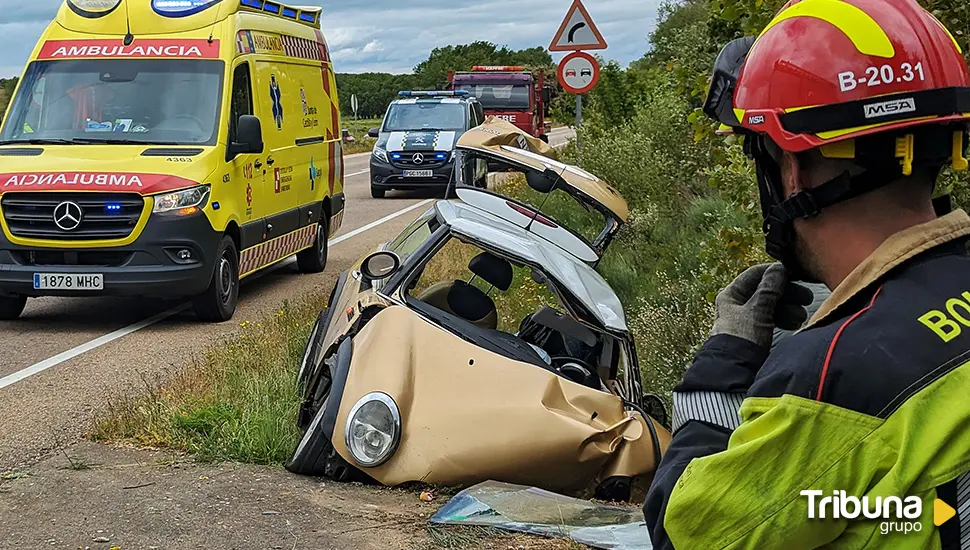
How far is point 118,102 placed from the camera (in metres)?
9.85

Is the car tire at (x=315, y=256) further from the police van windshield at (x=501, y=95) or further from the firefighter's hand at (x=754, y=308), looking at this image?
the police van windshield at (x=501, y=95)

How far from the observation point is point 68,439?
5.87 meters

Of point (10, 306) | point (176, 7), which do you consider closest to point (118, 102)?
point (176, 7)

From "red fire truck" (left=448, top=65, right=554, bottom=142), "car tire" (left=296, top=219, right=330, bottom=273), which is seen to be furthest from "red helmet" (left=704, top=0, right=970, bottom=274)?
"red fire truck" (left=448, top=65, right=554, bottom=142)

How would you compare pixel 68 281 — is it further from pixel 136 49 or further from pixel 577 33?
pixel 577 33

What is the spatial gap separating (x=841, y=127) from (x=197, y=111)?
8.72m

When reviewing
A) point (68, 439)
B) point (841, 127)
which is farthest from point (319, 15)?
point (841, 127)

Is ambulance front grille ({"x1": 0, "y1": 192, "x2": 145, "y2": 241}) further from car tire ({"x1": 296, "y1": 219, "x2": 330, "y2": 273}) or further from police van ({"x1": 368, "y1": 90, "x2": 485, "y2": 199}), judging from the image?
police van ({"x1": 368, "y1": 90, "x2": 485, "y2": 199})

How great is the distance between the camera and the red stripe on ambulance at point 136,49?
32.9 feet

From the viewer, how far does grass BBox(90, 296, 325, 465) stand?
17.0 ft

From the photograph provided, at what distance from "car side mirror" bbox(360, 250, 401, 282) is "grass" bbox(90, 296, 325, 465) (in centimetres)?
79

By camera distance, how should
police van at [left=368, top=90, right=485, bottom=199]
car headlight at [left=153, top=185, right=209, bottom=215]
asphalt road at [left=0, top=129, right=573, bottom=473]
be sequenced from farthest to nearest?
police van at [left=368, top=90, right=485, bottom=199] < car headlight at [left=153, top=185, right=209, bottom=215] < asphalt road at [left=0, top=129, right=573, bottom=473]

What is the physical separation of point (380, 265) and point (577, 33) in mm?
9134

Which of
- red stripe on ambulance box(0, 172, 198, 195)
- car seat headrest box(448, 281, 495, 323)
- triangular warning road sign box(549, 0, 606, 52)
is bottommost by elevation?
car seat headrest box(448, 281, 495, 323)
